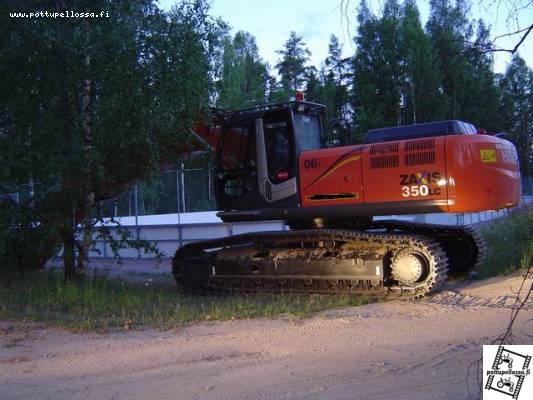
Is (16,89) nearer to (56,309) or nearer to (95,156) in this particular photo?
(95,156)

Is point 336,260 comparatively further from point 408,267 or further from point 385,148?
point 385,148

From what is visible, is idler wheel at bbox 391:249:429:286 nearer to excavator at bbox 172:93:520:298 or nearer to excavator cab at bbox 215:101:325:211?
excavator at bbox 172:93:520:298

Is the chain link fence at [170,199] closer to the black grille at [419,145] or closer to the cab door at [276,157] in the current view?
the cab door at [276,157]

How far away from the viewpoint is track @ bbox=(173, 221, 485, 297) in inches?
367

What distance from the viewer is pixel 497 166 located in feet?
29.0

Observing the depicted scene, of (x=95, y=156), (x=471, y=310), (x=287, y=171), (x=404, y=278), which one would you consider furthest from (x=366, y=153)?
(x=95, y=156)

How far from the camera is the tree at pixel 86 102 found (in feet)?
31.3

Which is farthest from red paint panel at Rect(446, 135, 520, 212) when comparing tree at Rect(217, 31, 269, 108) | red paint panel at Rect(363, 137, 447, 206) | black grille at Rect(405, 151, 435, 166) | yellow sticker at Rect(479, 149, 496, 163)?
tree at Rect(217, 31, 269, 108)

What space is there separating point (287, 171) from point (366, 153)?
1.30 metres

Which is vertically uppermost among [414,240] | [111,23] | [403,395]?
[111,23]

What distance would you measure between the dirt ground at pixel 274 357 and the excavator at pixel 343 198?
114 cm

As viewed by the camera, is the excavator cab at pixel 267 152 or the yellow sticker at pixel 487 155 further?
the excavator cab at pixel 267 152

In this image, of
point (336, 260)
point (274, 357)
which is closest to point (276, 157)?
point (336, 260)

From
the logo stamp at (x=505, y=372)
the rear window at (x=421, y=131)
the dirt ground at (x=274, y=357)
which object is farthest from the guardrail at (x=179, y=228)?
the logo stamp at (x=505, y=372)
